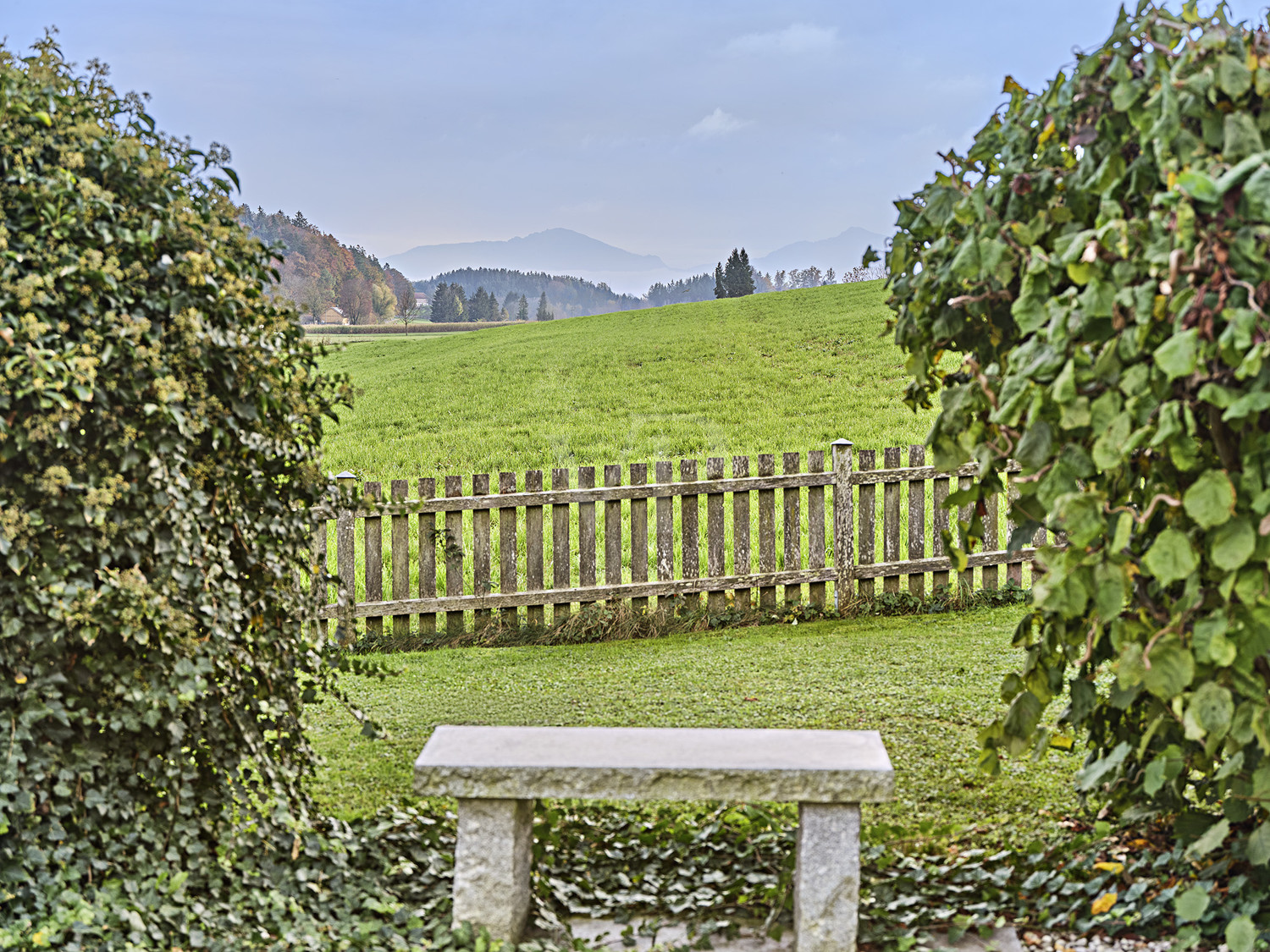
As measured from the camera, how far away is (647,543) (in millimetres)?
7707

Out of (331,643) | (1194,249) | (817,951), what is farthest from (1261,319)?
(331,643)

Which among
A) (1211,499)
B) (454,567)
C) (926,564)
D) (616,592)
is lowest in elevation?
(616,592)

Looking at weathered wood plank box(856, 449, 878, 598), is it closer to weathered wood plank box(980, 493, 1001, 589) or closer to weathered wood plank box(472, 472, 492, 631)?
weathered wood plank box(980, 493, 1001, 589)

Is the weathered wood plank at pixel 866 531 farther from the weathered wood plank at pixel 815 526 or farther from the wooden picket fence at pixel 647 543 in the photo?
the weathered wood plank at pixel 815 526

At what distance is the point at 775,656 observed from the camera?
22.1 ft

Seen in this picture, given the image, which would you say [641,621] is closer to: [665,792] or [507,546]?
[507,546]

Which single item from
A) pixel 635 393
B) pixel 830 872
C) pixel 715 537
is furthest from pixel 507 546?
pixel 635 393

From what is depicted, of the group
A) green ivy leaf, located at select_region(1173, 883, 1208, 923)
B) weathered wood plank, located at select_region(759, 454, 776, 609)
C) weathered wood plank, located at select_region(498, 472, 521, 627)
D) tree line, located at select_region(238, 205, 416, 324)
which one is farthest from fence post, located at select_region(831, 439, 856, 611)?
tree line, located at select_region(238, 205, 416, 324)

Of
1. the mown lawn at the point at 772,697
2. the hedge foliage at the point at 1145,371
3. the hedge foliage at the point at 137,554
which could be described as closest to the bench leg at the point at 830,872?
the hedge foliage at the point at 1145,371

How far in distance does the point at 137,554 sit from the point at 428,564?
15.3 feet

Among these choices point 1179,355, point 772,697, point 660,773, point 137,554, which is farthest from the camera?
point 772,697

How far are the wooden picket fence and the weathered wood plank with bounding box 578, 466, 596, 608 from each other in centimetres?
1

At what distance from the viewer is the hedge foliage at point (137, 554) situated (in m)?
2.62

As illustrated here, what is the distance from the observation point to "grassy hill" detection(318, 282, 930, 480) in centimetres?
1497
